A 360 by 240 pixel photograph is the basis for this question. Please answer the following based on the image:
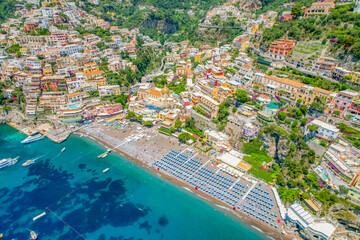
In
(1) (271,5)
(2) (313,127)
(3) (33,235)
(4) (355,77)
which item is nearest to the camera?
(3) (33,235)

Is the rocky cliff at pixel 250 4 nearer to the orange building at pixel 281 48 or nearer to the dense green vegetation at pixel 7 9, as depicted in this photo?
the orange building at pixel 281 48

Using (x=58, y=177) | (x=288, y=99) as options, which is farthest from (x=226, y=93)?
(x=58, y=177)

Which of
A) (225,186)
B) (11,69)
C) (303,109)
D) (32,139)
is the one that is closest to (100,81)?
(32,139)

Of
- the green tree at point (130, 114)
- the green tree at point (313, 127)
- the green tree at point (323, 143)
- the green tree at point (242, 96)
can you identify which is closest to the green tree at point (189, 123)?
the green tree at point (242, 96)

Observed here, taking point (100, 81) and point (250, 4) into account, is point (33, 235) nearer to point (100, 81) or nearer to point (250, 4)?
point (100, 81)

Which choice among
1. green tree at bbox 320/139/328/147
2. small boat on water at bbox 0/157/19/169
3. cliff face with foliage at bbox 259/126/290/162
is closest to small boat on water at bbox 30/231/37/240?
small boat on water at bbox 0/157/19/169

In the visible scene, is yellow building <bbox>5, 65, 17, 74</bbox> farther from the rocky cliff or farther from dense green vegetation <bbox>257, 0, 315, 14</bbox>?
the rocky cliff
